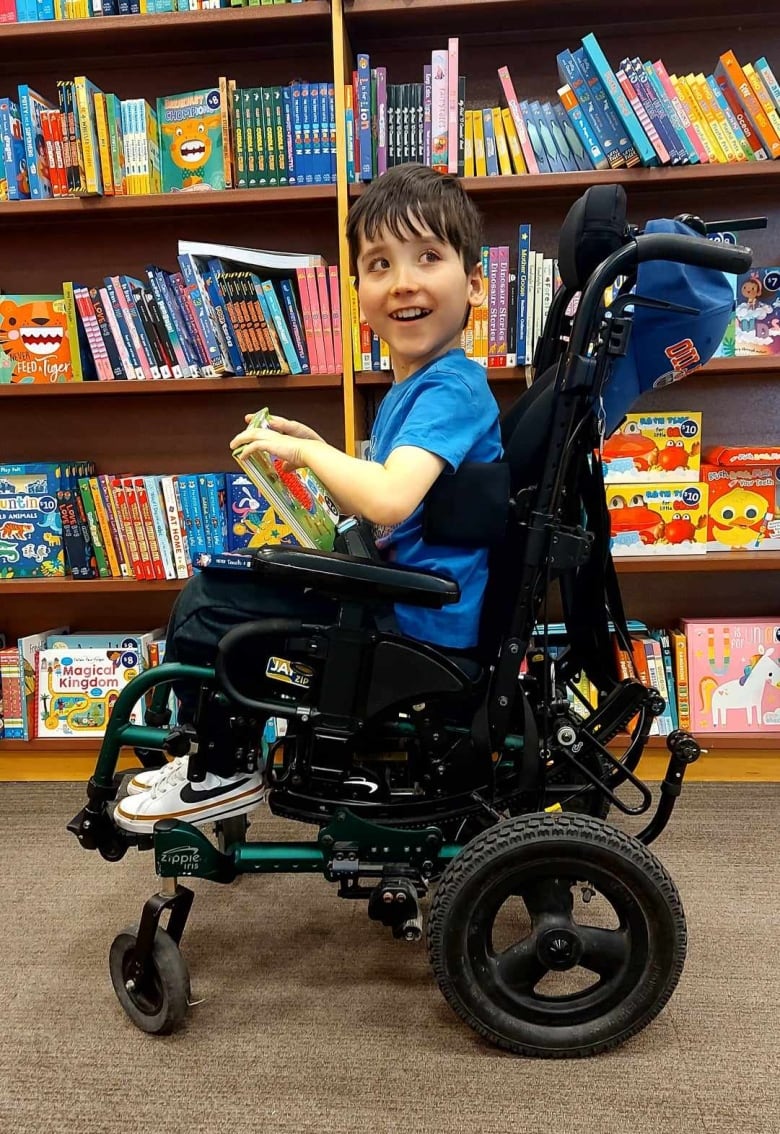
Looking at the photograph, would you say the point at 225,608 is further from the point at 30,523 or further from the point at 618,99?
the point at 618,99

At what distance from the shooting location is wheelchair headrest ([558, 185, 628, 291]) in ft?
3.15

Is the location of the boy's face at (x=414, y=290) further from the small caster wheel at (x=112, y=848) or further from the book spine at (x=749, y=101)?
the book spine at (x=749, y=101)

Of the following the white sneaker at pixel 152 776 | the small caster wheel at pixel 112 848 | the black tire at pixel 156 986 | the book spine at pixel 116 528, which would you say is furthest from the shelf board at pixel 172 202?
the black tire at pixel 156 986

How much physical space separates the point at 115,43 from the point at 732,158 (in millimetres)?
1629

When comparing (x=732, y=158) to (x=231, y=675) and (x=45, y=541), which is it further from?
(x=45, y=541)

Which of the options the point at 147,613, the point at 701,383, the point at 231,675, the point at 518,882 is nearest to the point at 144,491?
the point at 147,613

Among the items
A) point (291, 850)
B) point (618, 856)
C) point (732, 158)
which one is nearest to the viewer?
point (618, 856)

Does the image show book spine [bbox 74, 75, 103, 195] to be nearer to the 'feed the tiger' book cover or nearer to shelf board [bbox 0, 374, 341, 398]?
the 'feed the tiger' book cover

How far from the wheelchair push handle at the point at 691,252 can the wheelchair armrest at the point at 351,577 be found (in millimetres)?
472

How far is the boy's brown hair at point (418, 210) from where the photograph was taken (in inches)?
39.6

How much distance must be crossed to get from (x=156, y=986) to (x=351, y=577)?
654 millimetres

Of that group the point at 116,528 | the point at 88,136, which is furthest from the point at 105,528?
the point at 88,136

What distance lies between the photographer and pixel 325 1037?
1022mm

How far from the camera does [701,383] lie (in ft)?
6.83
